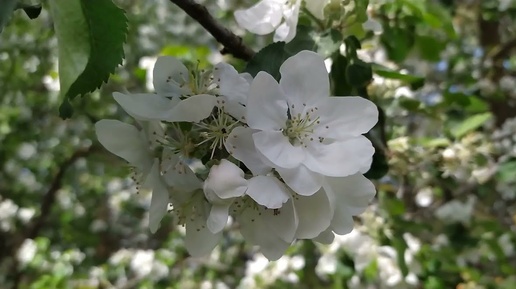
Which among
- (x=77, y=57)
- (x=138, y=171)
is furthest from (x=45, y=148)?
(x=77, y=57)

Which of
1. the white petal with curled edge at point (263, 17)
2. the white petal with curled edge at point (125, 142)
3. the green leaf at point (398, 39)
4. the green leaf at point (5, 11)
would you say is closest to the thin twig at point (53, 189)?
the green leaf at point (398, 39)

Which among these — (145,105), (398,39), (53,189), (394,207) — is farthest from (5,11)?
(53,189)

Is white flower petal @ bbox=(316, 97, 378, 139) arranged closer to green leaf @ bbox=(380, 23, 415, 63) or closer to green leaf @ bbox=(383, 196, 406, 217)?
green leaf @ bbox=(380, 23, 415, 63)

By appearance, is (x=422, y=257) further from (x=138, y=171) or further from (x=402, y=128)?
(x=138, y=171)

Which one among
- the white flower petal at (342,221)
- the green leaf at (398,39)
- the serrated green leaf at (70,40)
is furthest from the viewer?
the green leaf at (398,39)

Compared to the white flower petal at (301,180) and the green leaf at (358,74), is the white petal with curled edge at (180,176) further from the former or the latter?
the green leaf at (358,74)

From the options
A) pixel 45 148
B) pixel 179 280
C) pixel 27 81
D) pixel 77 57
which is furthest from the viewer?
pixel 45 148

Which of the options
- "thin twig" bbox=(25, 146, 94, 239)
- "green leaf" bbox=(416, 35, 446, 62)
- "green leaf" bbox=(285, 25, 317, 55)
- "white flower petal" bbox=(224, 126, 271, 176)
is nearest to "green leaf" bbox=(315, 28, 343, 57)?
"green leaf" bbox=(285, 25, 317, 55)
